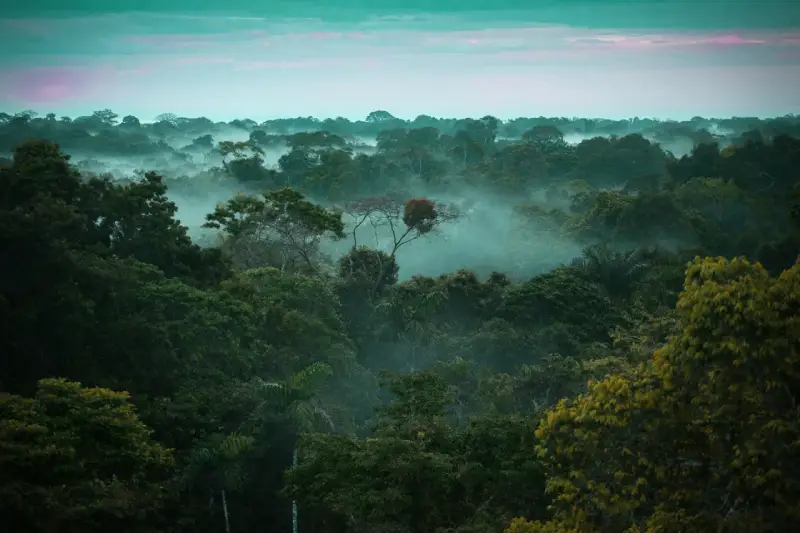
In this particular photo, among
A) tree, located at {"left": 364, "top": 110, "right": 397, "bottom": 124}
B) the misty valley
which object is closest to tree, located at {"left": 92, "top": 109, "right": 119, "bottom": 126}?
tree, located at {"left": 364, "top": 110, "right": 397, "bottom": 124}

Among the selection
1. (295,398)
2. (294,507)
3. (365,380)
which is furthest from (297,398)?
(365,380)

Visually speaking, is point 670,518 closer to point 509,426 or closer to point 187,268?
point 509,426

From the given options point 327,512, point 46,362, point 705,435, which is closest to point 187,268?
point 46,362

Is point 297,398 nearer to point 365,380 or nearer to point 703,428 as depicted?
point 365,380

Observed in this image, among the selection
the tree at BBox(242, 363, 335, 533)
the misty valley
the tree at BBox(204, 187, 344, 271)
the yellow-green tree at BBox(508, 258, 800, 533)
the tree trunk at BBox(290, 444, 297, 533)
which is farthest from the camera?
the tree at BBox(204, 187, 344, 271)

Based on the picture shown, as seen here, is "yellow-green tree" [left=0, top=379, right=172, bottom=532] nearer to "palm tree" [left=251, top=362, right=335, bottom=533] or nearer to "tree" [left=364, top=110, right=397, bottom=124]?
"palm tree" [left=251, top=362, right=335, bottom=533]
